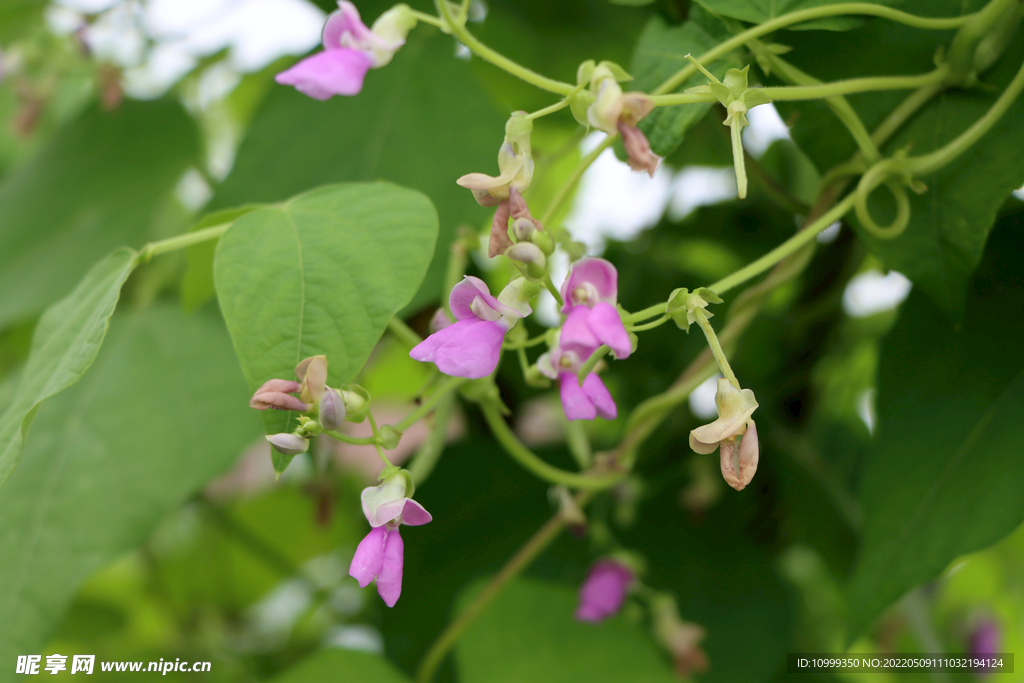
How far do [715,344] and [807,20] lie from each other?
22 centimetres

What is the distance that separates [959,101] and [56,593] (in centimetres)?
63

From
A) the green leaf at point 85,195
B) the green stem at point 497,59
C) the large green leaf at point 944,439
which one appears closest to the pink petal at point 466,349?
the green stem at point 497,59

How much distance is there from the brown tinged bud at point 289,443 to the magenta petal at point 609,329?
0.43ft

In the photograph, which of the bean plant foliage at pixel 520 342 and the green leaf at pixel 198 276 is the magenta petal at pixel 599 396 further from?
the green leaf at pixel 198 276

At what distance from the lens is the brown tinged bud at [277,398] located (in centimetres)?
30

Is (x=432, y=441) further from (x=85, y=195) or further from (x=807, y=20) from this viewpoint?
(x=85, y=195)

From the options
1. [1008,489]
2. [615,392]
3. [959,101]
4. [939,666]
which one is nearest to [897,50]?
[959,101]

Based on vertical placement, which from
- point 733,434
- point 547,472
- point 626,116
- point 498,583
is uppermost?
point 626,116

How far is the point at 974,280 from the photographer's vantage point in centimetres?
48

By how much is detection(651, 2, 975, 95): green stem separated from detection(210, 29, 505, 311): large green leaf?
194 millimetres

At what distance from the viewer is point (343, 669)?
54 centimetres

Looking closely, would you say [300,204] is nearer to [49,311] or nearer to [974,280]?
[49,311]

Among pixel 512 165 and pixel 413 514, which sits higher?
pixel 512 165

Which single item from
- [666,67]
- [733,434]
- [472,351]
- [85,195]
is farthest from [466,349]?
[85,195]
